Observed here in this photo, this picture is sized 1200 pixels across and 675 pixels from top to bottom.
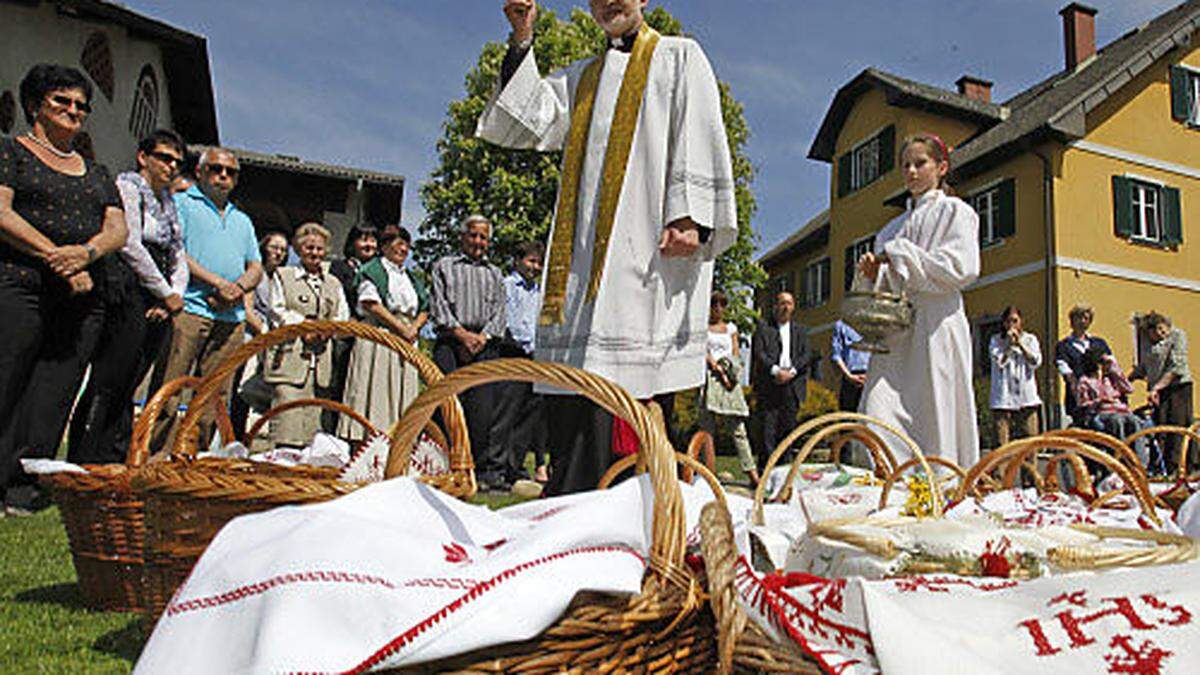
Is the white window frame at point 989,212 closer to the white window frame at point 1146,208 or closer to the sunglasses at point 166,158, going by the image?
the white window frame at point 1146,208

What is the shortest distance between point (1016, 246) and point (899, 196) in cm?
396

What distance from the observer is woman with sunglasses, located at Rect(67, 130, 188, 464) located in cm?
459

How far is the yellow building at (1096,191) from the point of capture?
1898 centimetres

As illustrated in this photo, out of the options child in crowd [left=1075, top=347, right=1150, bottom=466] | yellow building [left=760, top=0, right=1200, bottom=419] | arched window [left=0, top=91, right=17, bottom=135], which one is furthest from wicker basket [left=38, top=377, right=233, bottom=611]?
yellow building [left=760, top=0, right=1200, bottom=419]

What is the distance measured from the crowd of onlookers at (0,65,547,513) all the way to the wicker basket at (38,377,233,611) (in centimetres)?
95

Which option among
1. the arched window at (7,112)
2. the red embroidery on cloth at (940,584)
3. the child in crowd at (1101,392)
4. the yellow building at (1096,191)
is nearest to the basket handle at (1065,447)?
the red embroidery on cloth at (940,584)

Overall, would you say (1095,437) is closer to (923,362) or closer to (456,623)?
(923,362)

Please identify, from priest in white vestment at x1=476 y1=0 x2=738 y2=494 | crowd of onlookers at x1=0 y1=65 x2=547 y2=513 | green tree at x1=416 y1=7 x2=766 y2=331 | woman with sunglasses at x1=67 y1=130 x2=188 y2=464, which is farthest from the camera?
green tree at x1=416 y1=7 x2=766 y2=331

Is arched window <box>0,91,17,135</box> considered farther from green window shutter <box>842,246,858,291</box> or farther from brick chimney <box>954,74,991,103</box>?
brick chimney <box>954,74,991,103</box>

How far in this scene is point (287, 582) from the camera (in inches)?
46.9

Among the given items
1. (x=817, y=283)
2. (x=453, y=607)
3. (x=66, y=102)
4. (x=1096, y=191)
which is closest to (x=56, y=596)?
(x=453, y=607)

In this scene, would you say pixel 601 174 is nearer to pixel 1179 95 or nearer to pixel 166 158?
pixel 166 158

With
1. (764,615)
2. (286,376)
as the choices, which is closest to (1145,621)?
(764,615)

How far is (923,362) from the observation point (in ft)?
14.0
